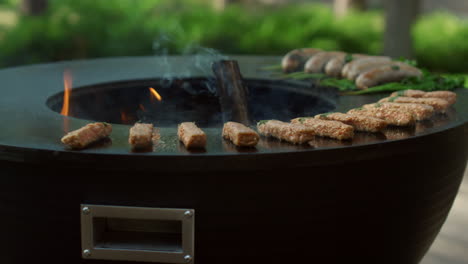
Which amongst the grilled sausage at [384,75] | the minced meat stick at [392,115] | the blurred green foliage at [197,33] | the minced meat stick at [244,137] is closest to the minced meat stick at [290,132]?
the minced meat stick at [244,137]

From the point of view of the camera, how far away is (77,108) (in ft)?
10.3

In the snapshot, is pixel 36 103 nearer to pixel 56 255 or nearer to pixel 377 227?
pixel 56 255

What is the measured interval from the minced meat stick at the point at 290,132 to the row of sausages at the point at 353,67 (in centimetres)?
102

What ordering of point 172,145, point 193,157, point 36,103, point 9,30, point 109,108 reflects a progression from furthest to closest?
point 9,30 < point 109,108 < point 36,103 < point 172,145 < point 193,157

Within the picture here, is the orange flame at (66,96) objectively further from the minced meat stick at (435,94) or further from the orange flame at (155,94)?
the minced meat stick at (435,94)

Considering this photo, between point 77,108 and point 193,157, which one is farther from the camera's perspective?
point 77,108

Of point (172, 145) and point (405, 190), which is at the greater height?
point (172, 145)

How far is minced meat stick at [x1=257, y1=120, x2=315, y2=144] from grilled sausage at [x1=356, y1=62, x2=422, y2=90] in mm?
997

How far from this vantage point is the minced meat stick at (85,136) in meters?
1.96

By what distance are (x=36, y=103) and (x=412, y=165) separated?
1.73 metres

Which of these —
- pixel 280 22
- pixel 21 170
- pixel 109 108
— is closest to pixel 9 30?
pixel 280 22

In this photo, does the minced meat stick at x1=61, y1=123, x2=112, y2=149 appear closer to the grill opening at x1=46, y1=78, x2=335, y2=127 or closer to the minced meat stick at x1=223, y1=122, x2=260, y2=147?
the minced meat stick at x1=223, y1=122, x2=260, y2=147

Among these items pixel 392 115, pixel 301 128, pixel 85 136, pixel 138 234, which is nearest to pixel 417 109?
pixel 392 115

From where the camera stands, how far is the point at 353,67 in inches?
125
